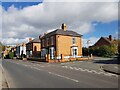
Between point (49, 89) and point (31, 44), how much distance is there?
66373 millimetres

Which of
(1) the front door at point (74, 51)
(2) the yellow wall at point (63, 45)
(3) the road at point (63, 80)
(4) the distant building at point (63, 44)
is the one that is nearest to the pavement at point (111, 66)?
(3) the road at point (63, 80)

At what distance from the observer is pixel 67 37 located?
50.1m

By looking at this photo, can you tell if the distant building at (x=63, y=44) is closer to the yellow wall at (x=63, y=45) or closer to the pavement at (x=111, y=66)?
the yellow wall at (x=63, y=45)

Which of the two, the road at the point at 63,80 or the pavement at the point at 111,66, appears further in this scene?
the pavement at the point at 111,66

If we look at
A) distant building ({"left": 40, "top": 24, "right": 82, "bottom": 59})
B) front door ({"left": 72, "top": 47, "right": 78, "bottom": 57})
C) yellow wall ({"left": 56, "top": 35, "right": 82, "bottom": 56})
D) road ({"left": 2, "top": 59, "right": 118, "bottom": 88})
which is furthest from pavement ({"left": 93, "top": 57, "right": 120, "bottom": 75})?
front door ({"left": 72, "top": 47, "right": 78, "bottom": 57})

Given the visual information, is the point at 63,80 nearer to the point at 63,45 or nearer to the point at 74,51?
the point at 63,45

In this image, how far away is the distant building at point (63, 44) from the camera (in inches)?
1887

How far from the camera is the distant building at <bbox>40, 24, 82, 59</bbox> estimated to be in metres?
47.9

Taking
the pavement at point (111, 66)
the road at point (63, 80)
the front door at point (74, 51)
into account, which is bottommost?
the road at point (63, 80)

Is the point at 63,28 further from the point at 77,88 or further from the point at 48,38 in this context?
the point at 77,88

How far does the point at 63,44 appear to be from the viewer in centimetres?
4881

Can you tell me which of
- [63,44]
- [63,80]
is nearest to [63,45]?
[63,44]

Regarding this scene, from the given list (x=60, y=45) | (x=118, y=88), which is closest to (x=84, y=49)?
(x=60, y=45)

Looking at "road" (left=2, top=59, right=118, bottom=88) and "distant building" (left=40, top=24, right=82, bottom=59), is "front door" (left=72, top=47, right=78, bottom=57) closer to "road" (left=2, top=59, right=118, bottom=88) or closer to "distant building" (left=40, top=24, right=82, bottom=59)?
"distant building" (left=40, top=24, right=82, bottom=59)
